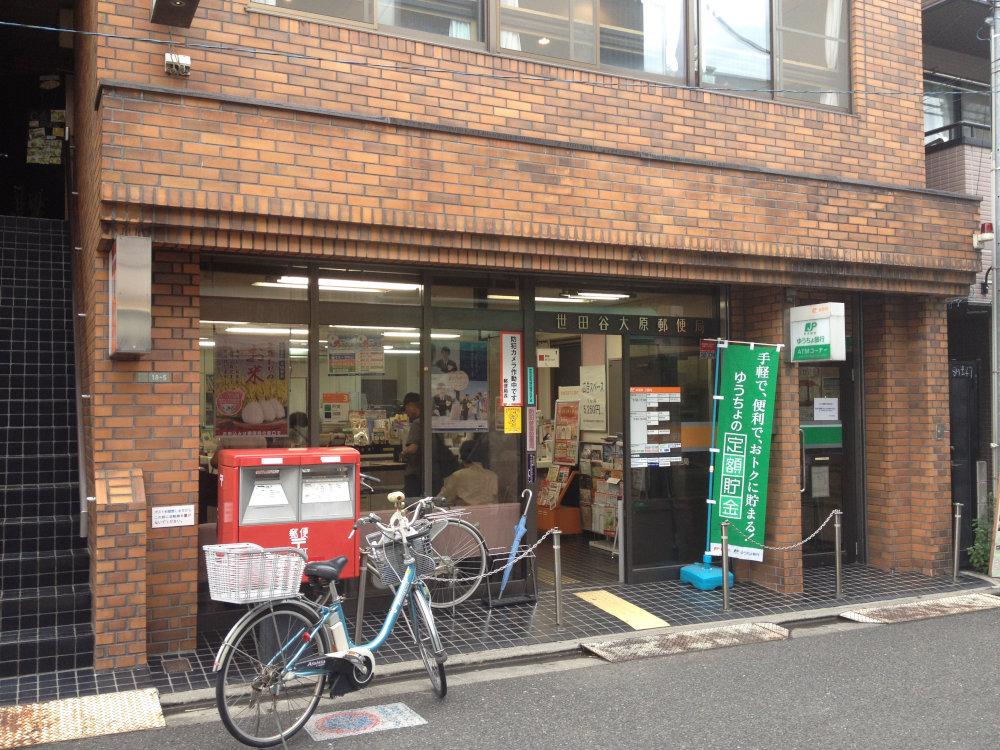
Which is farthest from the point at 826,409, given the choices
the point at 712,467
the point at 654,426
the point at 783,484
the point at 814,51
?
the point at 814,51

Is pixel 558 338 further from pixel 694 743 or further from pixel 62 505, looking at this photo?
pixel 694 743

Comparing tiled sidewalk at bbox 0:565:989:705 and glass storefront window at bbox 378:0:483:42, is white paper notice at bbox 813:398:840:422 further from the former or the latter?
glass storefront window at bbox 378:0:483:42

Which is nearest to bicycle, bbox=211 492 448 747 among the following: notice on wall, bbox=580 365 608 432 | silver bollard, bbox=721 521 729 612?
silver bollard, bbox=721 521 729 612

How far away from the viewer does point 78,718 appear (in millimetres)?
5543

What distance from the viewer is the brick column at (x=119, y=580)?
6.40 meters

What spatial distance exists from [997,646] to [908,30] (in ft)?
23.1

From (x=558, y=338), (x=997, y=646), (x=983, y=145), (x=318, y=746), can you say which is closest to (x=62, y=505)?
(x=318, y=746)

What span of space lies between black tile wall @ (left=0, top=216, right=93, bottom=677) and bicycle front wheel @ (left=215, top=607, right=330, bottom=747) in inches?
81.7

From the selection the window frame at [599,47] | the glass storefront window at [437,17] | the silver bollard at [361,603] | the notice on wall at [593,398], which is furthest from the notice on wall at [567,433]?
the glass storefront window at [437,17]

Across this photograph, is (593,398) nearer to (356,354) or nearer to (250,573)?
(356,354)

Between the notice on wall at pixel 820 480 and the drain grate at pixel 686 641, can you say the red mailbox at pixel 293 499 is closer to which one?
the drain grate at pixel 686 641

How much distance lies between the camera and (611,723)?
5.64 meters

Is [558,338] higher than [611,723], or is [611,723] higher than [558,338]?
[558,338]

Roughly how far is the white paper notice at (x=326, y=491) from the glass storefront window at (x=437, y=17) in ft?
13.5
